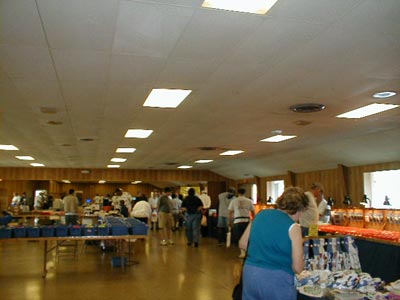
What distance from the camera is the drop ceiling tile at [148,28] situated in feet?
10.2

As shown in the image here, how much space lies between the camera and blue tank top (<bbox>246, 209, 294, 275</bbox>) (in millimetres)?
2861

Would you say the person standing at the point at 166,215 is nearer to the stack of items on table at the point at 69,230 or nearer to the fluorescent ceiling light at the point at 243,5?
the stack of items on table at the point at 69,230

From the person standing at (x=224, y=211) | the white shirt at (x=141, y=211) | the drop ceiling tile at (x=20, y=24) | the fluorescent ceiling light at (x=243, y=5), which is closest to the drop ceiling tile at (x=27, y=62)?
the drop ceiling tile at (x=20, y=24)

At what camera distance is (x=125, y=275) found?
7344 mm

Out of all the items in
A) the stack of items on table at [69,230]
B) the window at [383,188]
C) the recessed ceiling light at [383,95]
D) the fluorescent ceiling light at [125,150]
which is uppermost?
the fluorescent ceiling light at [125,150]

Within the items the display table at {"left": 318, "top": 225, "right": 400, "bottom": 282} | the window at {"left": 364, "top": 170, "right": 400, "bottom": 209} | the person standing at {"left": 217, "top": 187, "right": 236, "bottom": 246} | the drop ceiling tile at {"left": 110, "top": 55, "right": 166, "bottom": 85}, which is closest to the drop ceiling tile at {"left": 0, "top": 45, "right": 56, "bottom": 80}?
the drop ceiling tile at {"left": 110, "top": 55, "right": 166, "bottom": 85}

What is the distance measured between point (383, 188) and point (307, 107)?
17.3 feet

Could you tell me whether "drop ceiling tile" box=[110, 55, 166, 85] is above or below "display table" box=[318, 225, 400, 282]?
above

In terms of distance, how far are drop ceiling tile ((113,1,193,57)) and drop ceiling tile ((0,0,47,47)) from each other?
61 centimetres

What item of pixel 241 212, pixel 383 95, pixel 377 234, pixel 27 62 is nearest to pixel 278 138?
pixel 241 212

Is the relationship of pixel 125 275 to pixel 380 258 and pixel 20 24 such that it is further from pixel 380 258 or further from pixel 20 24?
pixel 20 24

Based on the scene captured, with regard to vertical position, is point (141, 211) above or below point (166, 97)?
below

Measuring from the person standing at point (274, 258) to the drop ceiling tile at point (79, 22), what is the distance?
1.87m

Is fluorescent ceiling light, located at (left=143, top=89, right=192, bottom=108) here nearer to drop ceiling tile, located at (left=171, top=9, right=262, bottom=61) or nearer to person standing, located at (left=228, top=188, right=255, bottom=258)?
drop ceiling tile, located at (left=171, top=9, right=262, bottom=61)
